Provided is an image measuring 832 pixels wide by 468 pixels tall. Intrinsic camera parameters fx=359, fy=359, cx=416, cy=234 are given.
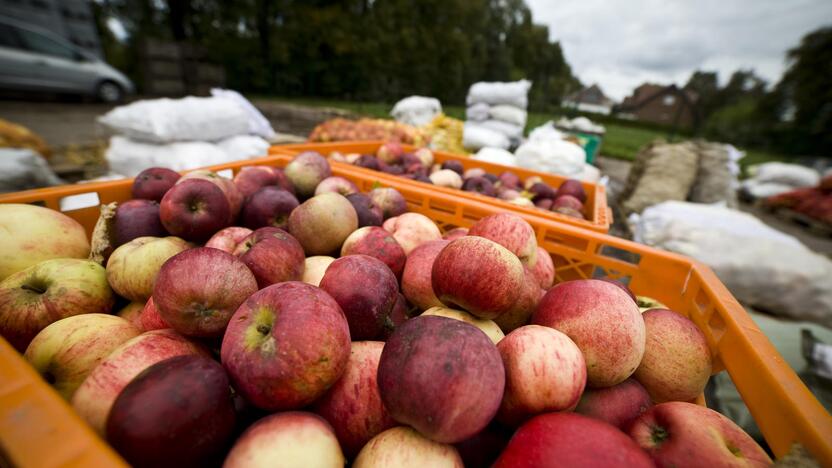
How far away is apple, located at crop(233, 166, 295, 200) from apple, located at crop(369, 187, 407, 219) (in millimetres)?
681

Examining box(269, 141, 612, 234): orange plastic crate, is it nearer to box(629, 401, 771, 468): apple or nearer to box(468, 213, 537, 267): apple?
box(468, 213, 537, 267): apple

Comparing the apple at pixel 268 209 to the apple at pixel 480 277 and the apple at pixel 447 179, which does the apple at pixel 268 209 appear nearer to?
the apple at pixel 480 277

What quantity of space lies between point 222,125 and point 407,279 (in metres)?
4.57

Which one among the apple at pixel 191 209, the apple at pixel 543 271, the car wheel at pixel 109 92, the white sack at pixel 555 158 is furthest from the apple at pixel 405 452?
the car wheel at pixel 109 92

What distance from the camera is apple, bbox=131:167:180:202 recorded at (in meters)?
2.32

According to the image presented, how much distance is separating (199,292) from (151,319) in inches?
16.8

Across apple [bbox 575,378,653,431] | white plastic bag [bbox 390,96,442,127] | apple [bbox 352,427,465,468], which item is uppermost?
white plastic bag [bbox 390,96,442,127]

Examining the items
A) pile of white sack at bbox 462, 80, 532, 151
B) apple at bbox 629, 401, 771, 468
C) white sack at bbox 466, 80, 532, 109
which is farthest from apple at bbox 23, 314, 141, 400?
white sack at bbox 466, 80, 532, 109

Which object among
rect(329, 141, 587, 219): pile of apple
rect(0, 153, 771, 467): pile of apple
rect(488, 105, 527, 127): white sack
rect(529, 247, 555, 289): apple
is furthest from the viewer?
rect(488, 105, 527, 127): white sack

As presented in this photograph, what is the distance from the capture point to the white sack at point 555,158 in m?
4.92

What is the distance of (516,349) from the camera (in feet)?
4.20

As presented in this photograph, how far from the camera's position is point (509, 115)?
8562 millimetres

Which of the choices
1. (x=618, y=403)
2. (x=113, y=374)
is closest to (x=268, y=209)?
(x=113, y=374)

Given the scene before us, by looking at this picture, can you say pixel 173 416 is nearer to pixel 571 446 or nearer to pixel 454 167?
pixel 571 446
